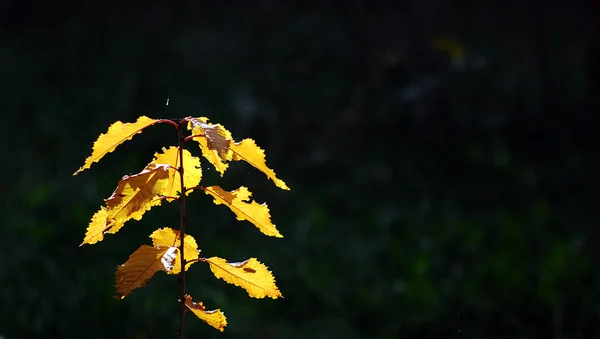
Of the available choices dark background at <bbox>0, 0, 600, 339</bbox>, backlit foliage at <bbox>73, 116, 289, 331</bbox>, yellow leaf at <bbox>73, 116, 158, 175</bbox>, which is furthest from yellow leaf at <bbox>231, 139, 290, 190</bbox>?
dark background at <bbox>0, 0, 600, 339</bbox>

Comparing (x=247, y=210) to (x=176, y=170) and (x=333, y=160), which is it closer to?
(x=176, y=170)

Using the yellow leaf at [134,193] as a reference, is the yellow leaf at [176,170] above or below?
above

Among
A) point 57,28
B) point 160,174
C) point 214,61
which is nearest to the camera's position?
point 160,174

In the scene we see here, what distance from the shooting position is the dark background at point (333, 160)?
9.14 ft

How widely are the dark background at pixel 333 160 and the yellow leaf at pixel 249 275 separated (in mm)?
1783

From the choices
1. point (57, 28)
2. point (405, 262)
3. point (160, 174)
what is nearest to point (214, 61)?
point (57, 28)

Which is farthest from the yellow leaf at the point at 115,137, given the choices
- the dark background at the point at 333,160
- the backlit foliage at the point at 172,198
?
the dark background at the point at 333,160

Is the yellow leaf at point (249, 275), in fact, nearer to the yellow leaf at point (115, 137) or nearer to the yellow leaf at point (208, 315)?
the yellow leaf at point (208, 315)

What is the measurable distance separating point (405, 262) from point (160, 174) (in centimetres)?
244

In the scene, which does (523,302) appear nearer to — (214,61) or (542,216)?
(542,216)

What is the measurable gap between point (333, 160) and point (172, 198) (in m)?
3.15

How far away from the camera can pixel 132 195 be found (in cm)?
81

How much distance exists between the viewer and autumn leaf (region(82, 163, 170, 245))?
0.79 m

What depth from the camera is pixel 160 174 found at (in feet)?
2.60
